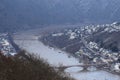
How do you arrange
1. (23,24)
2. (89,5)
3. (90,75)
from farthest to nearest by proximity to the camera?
(89,5) → (23,24) → (90,75)

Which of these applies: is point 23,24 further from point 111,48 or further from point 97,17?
point 111,48

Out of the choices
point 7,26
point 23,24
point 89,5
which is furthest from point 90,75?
point 89,5

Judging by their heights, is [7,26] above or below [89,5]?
below

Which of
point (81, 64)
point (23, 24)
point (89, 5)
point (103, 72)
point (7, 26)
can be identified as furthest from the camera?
point (89, 5)

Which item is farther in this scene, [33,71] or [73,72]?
[73,72]

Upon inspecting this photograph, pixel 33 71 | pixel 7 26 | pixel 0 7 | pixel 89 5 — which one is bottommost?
pixel 33 71

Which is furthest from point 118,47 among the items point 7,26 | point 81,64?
point 7,26
